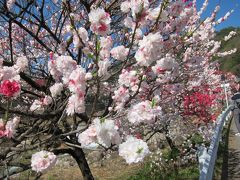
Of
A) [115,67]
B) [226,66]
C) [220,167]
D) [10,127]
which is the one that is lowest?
[220,167]

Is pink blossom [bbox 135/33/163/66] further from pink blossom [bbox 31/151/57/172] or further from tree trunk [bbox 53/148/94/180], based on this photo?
tree trunk [bbox 53/148/94/180]

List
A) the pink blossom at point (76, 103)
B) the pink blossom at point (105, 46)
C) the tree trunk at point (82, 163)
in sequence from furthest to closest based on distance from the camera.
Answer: the tree trunk at point (82, 163)
the pink blossom at point (105, 46)
the pink blossom at point (76, 103)

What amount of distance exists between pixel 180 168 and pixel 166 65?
6.38 metres

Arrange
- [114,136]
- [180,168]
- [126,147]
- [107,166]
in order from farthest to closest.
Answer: [107,166] < [180,168] < [114,136] < [126,147]

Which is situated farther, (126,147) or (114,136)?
(114,136)

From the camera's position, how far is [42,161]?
306 centimetres

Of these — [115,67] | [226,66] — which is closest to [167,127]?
[115,67]

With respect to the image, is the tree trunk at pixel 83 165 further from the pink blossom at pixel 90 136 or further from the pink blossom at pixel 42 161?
the pink blossom at pixel 90 136

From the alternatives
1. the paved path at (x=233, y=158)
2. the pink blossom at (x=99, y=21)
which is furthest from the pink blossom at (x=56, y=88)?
the paved path at (x=233, y=158)

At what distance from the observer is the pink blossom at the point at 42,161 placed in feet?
9.98

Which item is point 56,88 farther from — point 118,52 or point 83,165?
point 83,165

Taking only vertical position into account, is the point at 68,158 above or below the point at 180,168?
above

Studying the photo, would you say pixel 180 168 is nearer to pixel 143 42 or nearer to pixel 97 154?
pixel 97 154

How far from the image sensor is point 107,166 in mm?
12688
